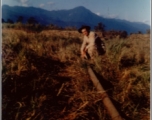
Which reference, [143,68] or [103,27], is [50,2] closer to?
[103,27]

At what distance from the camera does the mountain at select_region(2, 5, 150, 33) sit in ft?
5.51

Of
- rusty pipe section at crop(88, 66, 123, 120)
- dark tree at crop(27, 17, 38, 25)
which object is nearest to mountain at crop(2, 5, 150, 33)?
dark tree at crop(27, 17, 38, 25)

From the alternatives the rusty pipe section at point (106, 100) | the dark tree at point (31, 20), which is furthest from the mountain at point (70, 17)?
the rusty pipe section at point (106, 100)

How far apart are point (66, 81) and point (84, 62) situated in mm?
175

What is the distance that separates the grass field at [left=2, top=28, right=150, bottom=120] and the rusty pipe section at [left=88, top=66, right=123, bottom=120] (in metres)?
0.03

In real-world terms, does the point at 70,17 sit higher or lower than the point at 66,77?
higher

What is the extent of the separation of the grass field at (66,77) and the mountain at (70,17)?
2.7 inches

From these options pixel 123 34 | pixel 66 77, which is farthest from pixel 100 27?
pixel 66 77

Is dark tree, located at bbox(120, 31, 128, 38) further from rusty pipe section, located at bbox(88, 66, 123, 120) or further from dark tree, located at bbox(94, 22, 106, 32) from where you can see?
rusty pipe section, located at bbox(88, 66, 123, 120)

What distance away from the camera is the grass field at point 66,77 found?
5.25 ft

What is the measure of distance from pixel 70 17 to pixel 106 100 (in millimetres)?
587

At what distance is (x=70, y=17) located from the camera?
1.74 meters

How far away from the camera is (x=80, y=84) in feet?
5.62

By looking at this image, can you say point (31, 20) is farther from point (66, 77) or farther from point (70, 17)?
point (66, 77)
